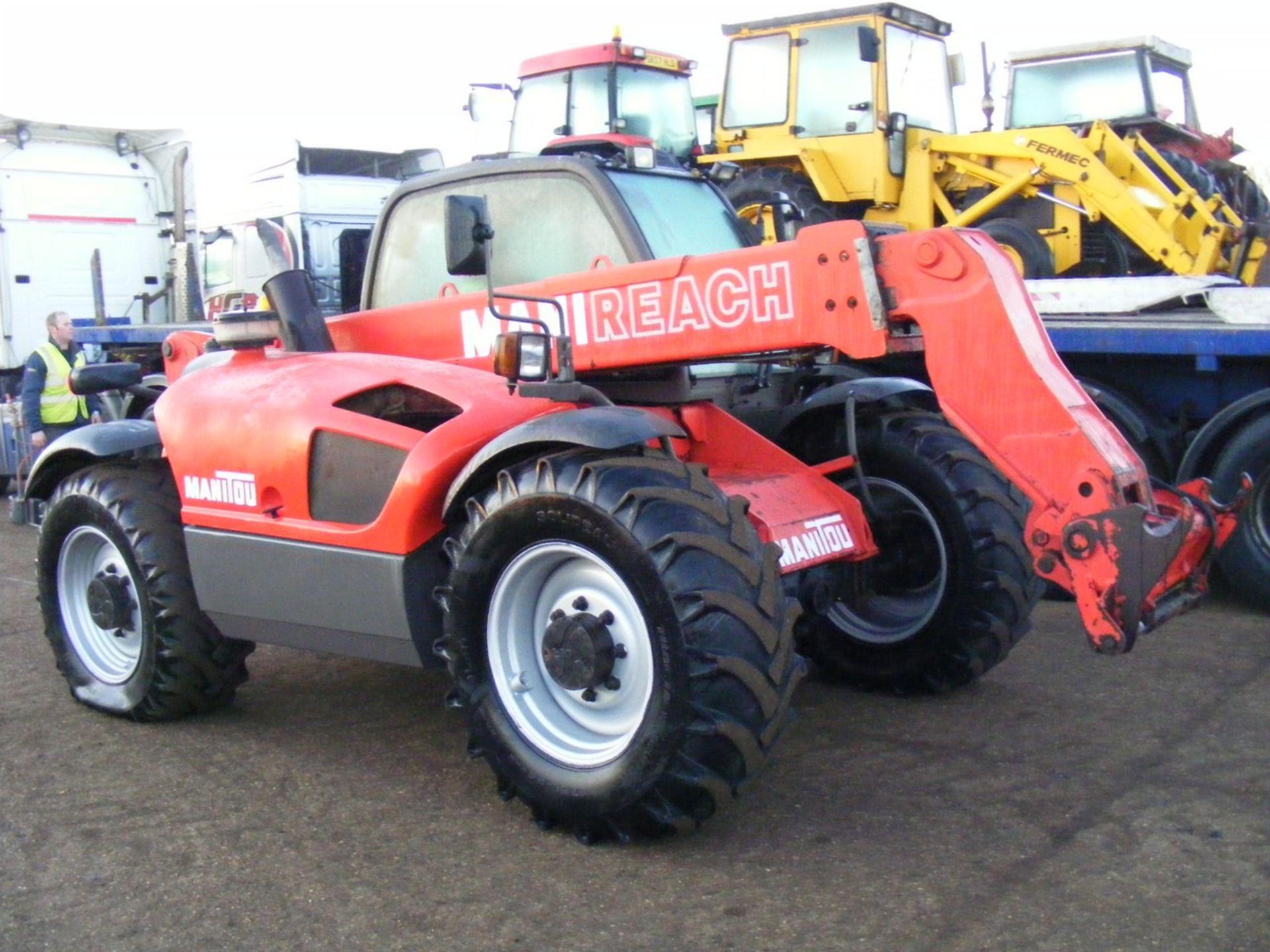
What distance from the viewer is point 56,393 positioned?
416 inches

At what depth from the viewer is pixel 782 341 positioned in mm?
4398

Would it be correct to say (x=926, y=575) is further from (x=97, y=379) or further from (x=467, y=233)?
(x=97, y=379)

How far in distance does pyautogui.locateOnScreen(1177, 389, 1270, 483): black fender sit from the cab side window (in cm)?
392

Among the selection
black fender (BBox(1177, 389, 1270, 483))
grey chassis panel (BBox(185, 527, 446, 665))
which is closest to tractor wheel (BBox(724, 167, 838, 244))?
black fender (BBox(1177, 389, 1270, 483))

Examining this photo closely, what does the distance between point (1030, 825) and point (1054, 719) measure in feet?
3.68

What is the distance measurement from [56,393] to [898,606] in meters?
7.43

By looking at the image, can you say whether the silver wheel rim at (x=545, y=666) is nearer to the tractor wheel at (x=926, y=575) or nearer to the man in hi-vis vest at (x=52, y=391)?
the tractor wheel at (x=926, y=575)

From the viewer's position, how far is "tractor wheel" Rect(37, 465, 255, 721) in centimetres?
523

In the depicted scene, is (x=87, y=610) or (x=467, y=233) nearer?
(x=467, y=233)

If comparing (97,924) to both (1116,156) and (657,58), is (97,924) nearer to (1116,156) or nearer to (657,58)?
(1116,156)

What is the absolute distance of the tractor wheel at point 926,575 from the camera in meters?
5.25

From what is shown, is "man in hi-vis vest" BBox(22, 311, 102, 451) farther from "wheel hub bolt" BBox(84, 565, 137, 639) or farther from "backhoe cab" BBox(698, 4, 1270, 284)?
"backhoe cab" BBox(698, 4, 1270, 284)

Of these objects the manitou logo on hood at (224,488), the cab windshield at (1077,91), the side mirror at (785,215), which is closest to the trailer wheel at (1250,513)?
the side mirror at (785,215)

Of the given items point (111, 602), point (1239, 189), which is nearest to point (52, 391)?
point (111, 602)
